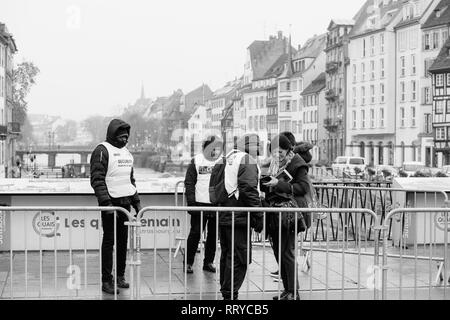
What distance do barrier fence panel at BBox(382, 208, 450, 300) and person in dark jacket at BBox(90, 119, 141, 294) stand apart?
2615 millimetres

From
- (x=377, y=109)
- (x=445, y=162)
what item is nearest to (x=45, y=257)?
(x=445, y=162)

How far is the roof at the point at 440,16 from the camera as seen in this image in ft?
203

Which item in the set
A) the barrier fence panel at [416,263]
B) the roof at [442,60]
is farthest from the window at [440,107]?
the barrier fence panel at [416,263]

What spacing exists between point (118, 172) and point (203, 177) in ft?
4.89

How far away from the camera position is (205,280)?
9008 mm

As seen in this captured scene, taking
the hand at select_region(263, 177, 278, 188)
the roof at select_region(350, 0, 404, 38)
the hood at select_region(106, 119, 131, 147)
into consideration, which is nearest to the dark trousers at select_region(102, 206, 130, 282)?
the hood at select_region(106, 119, 131, 147)

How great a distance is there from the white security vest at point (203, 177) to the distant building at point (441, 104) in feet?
162

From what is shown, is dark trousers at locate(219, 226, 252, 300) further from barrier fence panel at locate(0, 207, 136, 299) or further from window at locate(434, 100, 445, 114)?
window at locate(434, 100, 445, 114)

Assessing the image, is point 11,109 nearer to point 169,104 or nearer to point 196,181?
point 196,181

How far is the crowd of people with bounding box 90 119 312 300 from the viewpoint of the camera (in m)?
7.45

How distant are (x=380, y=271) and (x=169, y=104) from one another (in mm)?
121854

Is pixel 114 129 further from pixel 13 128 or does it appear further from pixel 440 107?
pixel 440 107

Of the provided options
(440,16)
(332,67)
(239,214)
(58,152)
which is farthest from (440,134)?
(239,214)

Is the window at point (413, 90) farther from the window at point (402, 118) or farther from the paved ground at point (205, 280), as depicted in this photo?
the paved ground at point (205, 280)
